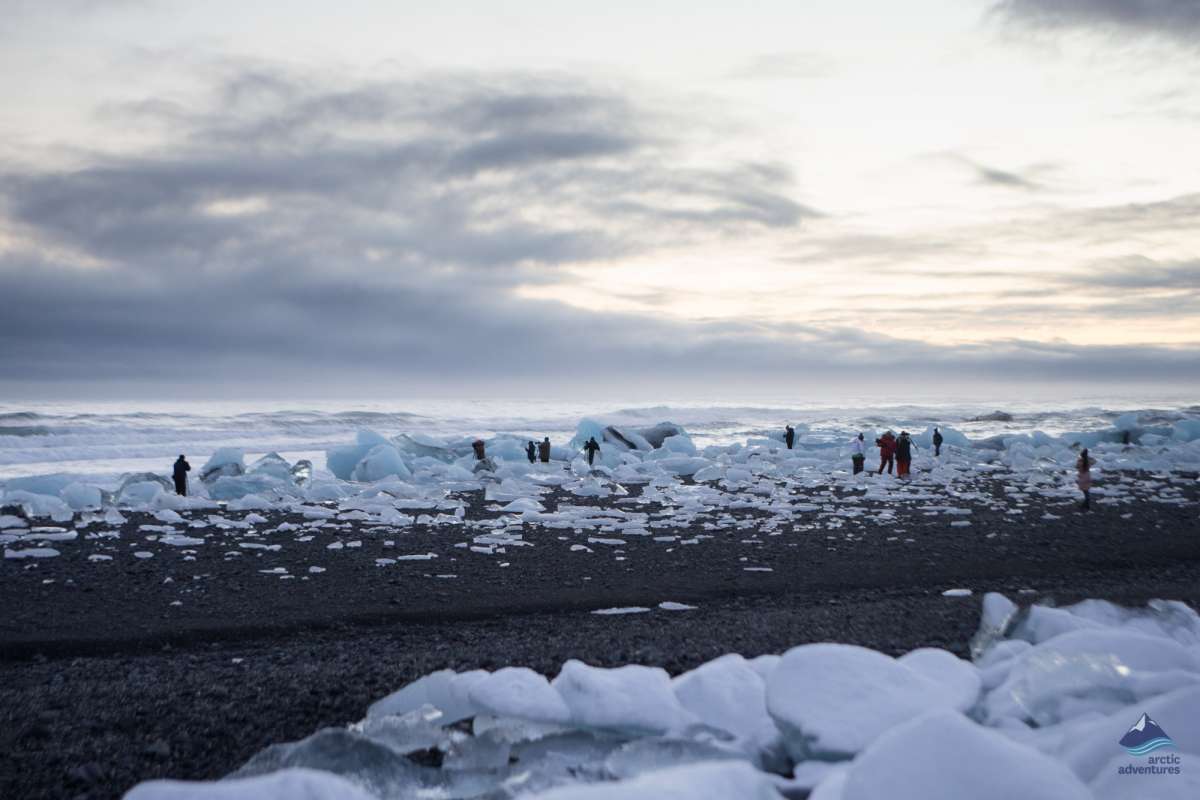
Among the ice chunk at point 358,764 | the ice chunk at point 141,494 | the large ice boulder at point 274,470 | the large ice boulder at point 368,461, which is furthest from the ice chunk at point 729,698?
the large ice boulder at point 368,461

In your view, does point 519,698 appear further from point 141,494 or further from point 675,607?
point 141,494

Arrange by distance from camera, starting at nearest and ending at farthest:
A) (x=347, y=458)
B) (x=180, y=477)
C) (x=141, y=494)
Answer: (x=141, y=494) < (x=180, y=477) < (x=347, y=458)

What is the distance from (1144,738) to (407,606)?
17.9 ft

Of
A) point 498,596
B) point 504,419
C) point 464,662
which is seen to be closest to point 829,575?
point 498,596

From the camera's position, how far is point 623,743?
3717mm

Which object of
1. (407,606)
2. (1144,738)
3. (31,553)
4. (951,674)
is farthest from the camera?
(31,553)

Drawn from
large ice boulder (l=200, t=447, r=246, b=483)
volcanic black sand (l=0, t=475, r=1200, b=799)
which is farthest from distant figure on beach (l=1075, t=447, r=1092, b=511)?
large ice boulder (l=200, t=447, r=246, b=483)

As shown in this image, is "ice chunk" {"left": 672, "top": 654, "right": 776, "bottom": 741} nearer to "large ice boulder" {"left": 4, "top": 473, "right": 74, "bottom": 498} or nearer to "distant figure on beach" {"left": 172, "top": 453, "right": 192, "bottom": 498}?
"distant figure on beach" {"left": 172, "top": 453, "right": 192, "bottom": 498}

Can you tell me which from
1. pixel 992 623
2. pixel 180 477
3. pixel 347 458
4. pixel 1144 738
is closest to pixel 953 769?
pixel 1144 738

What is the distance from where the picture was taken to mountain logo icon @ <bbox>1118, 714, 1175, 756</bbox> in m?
3.09

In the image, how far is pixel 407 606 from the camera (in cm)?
712

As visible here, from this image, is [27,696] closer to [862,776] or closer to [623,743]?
[623,743]

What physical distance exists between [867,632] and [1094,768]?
9.14ft

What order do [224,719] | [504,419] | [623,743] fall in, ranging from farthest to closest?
[504,419] → [224,719] → [623,743]
